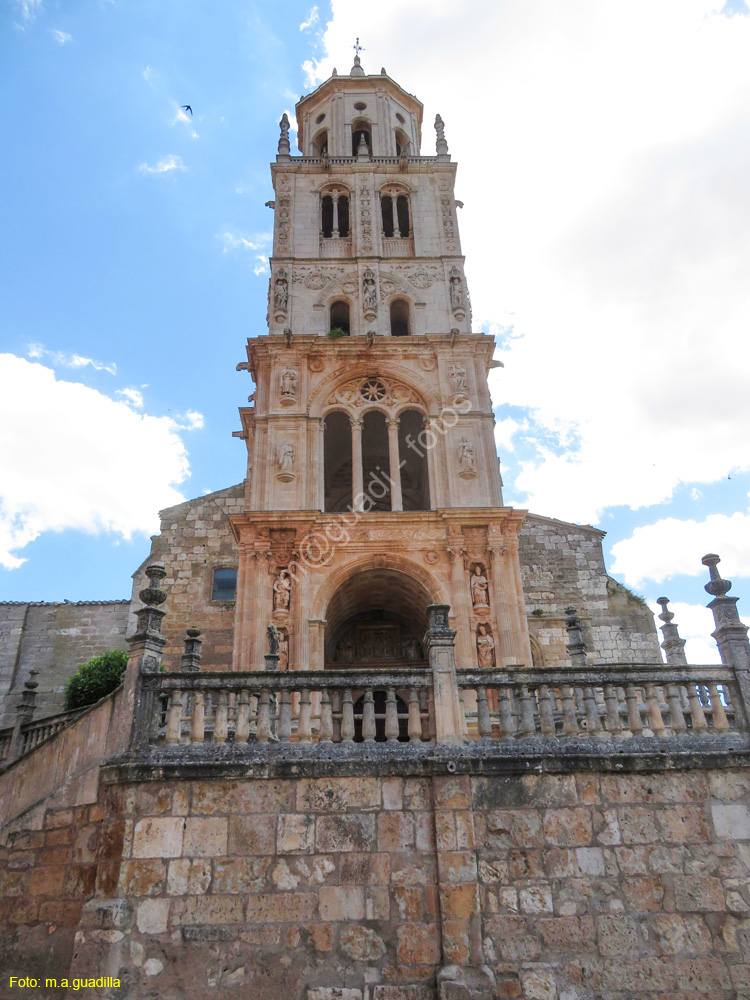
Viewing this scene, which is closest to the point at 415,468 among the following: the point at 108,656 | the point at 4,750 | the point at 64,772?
the point at 108,656

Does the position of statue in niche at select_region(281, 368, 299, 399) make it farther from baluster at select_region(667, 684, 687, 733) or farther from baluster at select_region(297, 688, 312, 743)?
baluster at select_region(667, 684, 687, 733)

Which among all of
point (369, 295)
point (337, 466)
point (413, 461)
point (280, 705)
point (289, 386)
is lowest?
point (280, 705)

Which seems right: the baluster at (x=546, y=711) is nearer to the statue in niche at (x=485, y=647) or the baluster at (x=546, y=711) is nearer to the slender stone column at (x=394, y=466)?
the statue in niche at (x=485, y=647)

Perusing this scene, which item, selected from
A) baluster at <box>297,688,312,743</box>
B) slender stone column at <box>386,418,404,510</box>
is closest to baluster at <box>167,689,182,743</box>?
baluster at <box>297,688,312,743</box>

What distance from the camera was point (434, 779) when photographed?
7.89m

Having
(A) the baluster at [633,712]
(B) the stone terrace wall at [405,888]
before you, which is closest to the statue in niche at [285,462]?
(B) the stone terrace wall at [405,888]

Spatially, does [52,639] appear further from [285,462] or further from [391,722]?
[391,722]

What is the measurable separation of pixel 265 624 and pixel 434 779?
8.30m

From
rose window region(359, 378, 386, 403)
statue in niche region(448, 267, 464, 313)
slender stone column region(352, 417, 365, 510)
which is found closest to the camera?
slender stone column region(352, 417, 365, 510)

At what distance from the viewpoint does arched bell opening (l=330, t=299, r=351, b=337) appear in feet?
68.8

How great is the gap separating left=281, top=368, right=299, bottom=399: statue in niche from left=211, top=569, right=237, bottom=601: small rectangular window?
668 cm

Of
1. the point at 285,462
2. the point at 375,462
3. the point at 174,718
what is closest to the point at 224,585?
the point at 375,462

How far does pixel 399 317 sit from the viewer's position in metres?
21.8

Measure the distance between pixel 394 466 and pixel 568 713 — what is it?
10.4 meters
